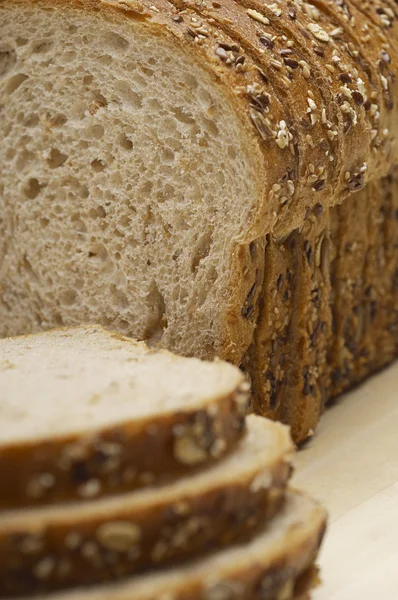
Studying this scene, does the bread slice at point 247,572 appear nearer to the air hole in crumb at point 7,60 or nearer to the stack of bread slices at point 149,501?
the stack of bread slices at point 149,501

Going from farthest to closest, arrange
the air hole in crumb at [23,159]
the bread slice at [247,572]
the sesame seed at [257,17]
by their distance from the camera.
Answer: the air hole in crumb at [23,159], the sesame seed at [257,17], the bread slice at [247,572]

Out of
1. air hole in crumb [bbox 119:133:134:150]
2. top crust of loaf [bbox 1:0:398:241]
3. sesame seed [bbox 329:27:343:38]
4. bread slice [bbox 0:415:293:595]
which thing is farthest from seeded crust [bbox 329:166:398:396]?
bread slice [bbox 0:415:293:595]

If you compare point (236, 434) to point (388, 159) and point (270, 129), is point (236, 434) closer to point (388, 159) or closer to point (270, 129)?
point (270, 129)

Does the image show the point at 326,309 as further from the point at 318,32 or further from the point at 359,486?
the point at 318,32

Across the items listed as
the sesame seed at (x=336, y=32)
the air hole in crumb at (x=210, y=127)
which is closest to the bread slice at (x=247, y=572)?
the air hole in crumb at (x=210, y=127)

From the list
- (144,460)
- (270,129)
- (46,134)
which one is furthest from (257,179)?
(144,460)

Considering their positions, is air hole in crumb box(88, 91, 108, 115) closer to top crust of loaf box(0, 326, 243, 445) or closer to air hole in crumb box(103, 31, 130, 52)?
air hole in crumb box(103, 31, 130, 52)
